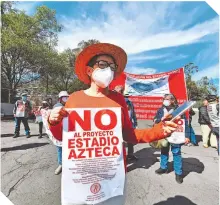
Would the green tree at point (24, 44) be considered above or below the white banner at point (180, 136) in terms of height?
above

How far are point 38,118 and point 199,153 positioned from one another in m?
5.31

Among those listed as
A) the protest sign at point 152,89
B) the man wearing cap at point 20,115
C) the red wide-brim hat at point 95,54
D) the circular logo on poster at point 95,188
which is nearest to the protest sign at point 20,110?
the man wearing cap at point 20,115

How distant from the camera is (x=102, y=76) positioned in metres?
1.91

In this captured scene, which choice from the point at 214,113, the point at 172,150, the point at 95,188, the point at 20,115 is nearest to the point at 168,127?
the point at 95,188

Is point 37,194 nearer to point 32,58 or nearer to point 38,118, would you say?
point 38,118

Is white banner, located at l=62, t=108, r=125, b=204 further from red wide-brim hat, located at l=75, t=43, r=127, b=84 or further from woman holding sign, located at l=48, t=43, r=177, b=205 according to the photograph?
red wide-brim hat, located at l=75, t=43, r=127, b=84

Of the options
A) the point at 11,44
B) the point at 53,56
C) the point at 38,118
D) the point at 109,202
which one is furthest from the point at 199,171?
the point at 53,56

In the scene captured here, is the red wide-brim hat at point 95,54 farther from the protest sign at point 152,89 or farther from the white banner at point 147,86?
the white banner at point 147,86

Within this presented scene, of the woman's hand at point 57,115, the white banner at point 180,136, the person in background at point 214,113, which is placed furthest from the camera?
the person in background at point 214,113

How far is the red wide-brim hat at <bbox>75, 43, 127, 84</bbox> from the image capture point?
77.4 inches

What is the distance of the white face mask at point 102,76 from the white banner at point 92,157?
0.22 m

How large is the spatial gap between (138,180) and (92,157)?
2.70 metres

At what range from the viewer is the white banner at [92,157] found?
5.55 ft

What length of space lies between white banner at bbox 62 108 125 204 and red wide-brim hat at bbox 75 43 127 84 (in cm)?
45
